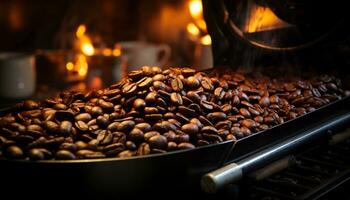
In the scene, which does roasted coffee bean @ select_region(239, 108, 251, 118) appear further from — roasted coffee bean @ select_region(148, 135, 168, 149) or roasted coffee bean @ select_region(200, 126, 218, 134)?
roasted coffee bean @ select_region(148, 135, 168, 149)

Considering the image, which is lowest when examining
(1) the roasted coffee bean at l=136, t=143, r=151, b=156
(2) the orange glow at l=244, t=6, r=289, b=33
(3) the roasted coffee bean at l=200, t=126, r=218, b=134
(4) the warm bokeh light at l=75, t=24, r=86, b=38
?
(1) the roasted coffee bean at l=136, t=143, r=151, b=156

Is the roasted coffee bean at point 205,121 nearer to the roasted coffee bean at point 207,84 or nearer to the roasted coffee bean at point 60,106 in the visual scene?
the roasted coffee bean at point 207,84

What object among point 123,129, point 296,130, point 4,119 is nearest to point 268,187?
point 296,130

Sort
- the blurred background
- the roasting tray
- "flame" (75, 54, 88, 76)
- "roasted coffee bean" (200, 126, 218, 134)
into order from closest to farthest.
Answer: the roasting tray
"roasted coffee bean" (200, 126, 218, 134)
the blurred background
"flame" (75, 54, 88, 76)

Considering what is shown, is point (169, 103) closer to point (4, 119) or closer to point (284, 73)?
point (4, 119)

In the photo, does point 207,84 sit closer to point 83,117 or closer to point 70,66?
point 83,117

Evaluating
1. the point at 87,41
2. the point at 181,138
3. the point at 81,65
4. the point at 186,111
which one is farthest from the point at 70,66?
the point at 181,138

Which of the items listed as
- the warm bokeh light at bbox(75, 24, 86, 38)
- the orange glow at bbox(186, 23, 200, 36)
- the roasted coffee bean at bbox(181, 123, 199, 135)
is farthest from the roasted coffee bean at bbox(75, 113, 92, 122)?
the orange glow at bbox(186, 23, 200, 36)
